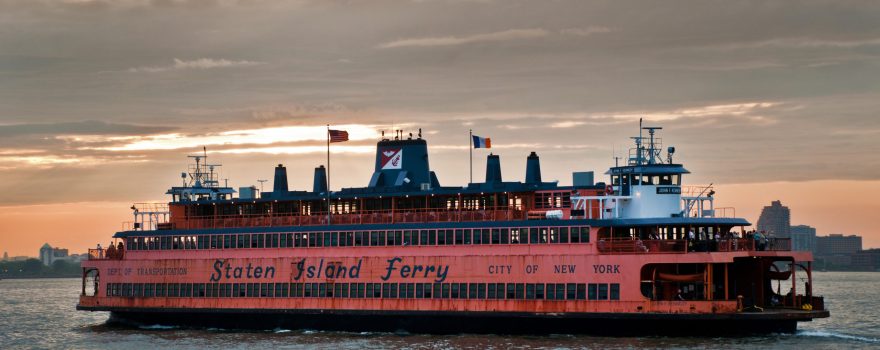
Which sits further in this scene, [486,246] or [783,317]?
[486,246]

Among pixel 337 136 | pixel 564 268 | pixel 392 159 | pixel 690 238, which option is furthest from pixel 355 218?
pixel 690 238

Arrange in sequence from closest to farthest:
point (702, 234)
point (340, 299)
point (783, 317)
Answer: point (783, 317) → point (702, 234) → point (340, 299)

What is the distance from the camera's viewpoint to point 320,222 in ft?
226

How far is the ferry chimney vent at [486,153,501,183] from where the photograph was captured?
220 feet

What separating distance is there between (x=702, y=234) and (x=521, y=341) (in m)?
10.1

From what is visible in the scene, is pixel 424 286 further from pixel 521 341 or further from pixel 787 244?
pixel 787 244

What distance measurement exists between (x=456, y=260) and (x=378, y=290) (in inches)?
190

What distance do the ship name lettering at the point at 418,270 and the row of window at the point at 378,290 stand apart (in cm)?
42

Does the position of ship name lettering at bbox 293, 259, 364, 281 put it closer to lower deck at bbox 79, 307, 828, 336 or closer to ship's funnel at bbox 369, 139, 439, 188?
lower deck at bbox 79, 307, 828, 336

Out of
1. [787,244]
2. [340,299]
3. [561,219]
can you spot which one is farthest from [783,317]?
[340,299]

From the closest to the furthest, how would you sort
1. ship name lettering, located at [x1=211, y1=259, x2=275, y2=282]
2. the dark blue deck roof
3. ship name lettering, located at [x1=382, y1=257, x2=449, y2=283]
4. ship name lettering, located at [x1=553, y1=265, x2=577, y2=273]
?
the dark blue deck roof, ship name lettering, located at [x1=553, y1=265, x2=577, y2=273], ship name lettering, located at [x1=382, y1=257, x2=449, y2=283], ship name lettering, located at [x1=211, y1=259, x2=275, y2=282]

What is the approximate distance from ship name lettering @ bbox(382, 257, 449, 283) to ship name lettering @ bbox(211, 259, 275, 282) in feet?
24.4

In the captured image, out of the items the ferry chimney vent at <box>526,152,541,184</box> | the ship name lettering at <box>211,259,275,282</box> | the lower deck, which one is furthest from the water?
the ferry chimney vent at <box>526,152,541,184</box>

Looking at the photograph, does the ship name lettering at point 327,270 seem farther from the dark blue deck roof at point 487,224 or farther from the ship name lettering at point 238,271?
the dark blue deck roof at point 487,224
